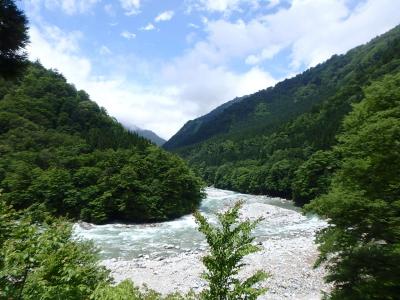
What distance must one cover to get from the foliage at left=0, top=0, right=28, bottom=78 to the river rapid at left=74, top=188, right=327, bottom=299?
11821 mm

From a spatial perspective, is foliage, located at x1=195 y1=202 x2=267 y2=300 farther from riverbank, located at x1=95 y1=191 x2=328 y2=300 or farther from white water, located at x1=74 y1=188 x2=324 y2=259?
white water, located at x1=74 y1=188 x2=324 y2=259

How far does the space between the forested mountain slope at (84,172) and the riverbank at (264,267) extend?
66.8 ft

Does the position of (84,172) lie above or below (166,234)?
above

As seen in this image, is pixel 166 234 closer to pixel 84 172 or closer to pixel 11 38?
pixel 84 172

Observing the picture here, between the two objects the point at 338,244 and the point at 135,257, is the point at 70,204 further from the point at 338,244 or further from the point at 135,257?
the point at 338,244

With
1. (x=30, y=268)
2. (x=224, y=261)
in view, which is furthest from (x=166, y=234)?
(x=30, y=268)

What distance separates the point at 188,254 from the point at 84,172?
31479 millimetres

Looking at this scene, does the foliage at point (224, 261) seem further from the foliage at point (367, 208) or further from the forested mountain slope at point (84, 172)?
the forested mountain slope at point (84, 172)

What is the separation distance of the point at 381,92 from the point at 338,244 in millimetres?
7840

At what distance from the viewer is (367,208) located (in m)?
14.6

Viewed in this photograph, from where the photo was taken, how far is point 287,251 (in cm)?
3244

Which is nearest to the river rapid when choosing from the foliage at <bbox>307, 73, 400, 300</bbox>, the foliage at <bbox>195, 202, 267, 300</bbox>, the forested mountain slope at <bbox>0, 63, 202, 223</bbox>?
the forested mountain slope at <bbox>0, 63, 202, 223</bbox>

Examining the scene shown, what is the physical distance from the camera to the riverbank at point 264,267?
973 inches

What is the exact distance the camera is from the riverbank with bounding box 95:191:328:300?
24703mm
